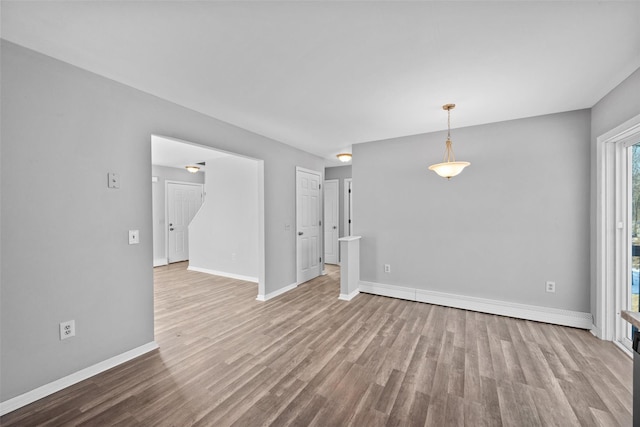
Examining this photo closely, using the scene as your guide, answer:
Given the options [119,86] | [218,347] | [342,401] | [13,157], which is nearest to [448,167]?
[342,401]

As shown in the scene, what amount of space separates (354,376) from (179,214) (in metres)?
6.52

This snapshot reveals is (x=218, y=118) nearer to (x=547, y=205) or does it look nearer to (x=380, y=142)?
(x=380, y=142)

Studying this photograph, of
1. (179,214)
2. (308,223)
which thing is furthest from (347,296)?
(179,214)

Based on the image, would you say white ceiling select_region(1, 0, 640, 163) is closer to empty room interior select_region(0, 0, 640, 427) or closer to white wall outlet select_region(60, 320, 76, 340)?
empty room interior select_region(0, 0, 640, 427)

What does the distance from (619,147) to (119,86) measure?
4.79 m

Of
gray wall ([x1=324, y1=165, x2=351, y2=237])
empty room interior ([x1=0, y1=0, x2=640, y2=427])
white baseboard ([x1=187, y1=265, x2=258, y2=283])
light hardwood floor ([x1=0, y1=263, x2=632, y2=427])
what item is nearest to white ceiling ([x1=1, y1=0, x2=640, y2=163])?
empty room interior ([x1=0, y1=0, x2=640, y2=427])

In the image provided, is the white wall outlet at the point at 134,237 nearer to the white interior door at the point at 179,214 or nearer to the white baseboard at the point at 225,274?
the white baseboard at the point at 225,274

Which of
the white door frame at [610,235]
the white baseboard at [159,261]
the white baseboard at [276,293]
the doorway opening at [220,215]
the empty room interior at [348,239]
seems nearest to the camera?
the empty room interior at [348,239]

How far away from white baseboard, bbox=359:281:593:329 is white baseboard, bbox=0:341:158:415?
10.1 feet

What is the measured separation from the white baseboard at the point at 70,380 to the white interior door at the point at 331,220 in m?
4.65

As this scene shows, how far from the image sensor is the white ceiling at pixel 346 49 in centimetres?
148

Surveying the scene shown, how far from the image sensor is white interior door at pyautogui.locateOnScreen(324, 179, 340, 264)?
6.67 metres

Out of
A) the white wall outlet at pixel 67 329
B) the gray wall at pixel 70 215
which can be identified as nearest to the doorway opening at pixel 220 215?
the gray wall at pixel 70 215

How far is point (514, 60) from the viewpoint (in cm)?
195
